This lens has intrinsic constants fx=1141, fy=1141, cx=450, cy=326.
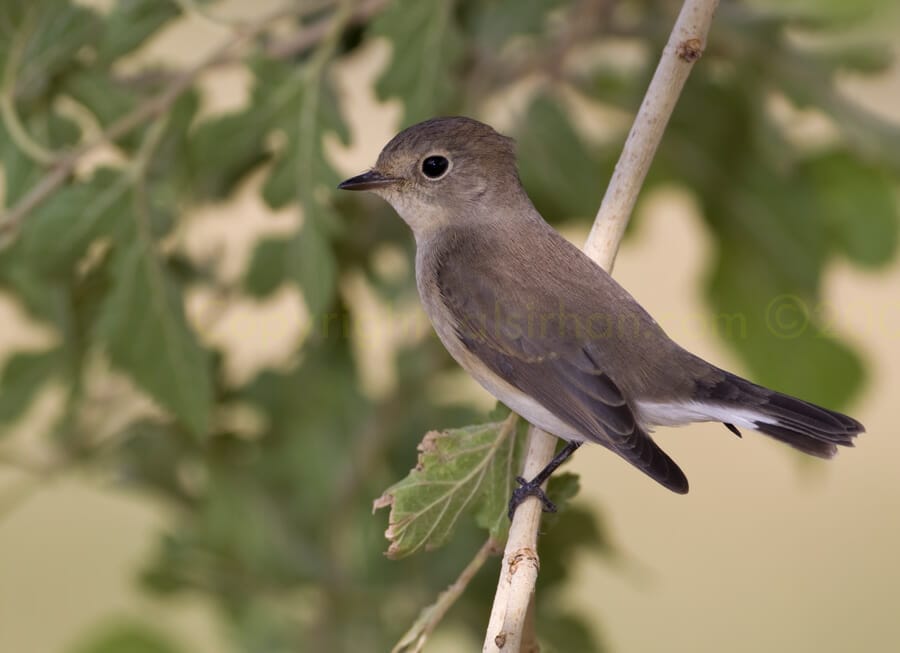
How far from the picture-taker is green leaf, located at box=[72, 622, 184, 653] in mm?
3783

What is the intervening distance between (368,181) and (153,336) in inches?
26.0

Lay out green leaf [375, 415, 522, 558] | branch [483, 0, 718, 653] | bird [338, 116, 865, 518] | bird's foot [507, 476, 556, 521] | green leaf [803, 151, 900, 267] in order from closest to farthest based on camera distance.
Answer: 1. branch [483, 0, 718, 653]
2. green leaf [375, 415, 522, 558]
3. bird's foot [507, 476, 556, 521]
4. bird [338, 116, 865, 518]
5. green leaf [803, 151, 900, 267]

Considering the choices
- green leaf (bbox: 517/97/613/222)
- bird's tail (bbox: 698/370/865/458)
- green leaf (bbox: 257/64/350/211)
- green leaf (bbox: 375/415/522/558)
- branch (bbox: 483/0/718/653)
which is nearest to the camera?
branch (bbox: 483/0/718/653)

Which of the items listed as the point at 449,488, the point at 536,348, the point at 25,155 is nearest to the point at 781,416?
the point at 536,348

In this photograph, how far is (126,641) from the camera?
379 centimetres

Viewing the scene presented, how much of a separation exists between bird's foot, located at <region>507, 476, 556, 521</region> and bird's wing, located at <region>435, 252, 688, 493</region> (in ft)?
0.81

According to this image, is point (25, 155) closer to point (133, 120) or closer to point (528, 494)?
point (133, 120)

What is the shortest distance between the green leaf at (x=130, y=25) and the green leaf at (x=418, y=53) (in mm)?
531

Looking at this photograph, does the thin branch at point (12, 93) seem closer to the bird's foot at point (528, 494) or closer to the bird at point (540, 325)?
the bird at point (540, 325)

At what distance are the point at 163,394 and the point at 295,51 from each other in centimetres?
99

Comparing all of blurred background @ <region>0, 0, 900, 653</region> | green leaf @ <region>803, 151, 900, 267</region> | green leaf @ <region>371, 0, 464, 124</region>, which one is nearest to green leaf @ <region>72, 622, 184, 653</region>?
blurred background @ <region>0, 0, 900, 653</region>

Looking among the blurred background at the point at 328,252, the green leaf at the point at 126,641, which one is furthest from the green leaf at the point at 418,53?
the green leaf at the point at 126,641

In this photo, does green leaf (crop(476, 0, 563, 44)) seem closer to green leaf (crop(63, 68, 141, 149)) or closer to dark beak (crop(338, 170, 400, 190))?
dark beak (crop(338, 170, 400, 190))

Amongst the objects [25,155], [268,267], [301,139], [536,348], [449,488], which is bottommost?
[449,488]
